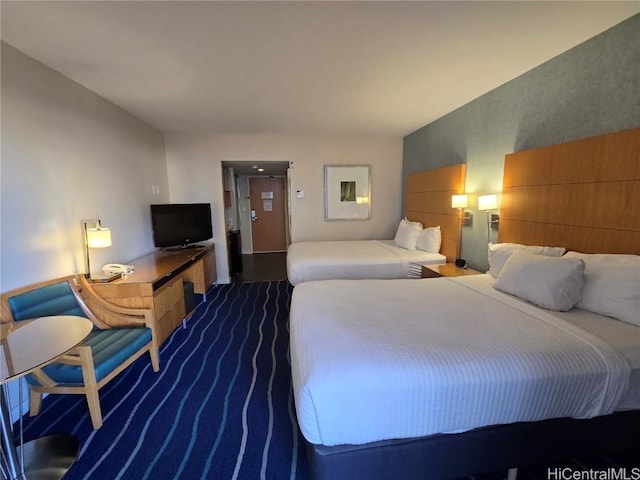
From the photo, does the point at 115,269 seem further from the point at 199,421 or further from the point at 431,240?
the point at 431,240

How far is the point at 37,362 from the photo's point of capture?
47.6 inches

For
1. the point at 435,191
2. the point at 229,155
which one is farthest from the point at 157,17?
the point at 435,191

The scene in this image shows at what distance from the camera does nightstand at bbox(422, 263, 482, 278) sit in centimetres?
282

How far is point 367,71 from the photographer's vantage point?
2.34 m

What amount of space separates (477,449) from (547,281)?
1152 millimetres

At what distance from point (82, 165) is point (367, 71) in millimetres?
2661

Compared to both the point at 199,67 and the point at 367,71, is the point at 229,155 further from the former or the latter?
the point at 367,71

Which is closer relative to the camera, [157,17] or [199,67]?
[157,17]

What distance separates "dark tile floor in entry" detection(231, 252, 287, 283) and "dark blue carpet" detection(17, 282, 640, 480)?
221cm

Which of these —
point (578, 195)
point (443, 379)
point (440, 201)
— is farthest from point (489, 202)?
point (443, 379)

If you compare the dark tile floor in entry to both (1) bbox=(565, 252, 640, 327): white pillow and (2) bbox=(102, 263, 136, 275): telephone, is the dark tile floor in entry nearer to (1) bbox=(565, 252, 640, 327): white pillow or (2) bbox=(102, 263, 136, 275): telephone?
(2) bbox=(102, 263, 136, 275): telephone

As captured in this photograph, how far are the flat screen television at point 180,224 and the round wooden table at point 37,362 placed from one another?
7.03ft

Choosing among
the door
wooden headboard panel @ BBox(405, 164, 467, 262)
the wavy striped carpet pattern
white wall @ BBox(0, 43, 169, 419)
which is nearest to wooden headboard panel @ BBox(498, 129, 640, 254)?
A: wooden headboard panel @ BBox(405, 164, 467, 262)

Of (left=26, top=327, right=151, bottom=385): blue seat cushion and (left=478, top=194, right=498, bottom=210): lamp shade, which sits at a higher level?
(left=478, top=194, right=498, bottom=210): lamp shade
